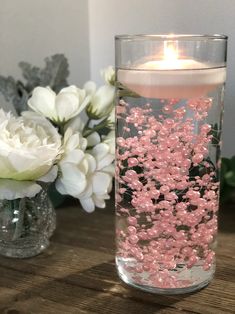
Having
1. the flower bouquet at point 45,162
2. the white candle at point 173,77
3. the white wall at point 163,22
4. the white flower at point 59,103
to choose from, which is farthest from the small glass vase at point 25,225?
the white wall at point 163,22

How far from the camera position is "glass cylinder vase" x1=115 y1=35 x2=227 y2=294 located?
1.69 ft

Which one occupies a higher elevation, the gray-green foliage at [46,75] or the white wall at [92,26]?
the white wall at [92,26]

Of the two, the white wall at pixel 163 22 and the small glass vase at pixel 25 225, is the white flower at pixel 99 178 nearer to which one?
the small glass vase at pixel 25 225

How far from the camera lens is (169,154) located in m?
0.53

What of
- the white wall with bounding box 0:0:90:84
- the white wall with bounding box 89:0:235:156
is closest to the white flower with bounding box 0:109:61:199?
the white wall with bounding box 0:0:90:84

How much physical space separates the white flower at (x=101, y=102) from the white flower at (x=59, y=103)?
0.13 feet

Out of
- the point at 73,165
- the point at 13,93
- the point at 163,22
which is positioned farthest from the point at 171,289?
the point at 163,22

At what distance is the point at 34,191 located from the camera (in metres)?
0.59

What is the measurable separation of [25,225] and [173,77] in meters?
0.29

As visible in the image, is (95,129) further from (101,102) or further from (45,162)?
(45,162)

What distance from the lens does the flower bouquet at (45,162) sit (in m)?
0.58

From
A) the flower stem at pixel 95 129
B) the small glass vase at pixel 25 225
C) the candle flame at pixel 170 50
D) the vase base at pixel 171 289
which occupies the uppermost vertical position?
the candle flame at pixel 170 50

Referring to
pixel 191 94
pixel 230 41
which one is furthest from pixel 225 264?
pixel 230 41

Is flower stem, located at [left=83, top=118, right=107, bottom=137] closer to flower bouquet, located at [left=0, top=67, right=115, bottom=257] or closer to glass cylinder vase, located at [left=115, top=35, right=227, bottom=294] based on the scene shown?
flower bouquet, located at [left=0, top=67, right=115, bottom=257]
